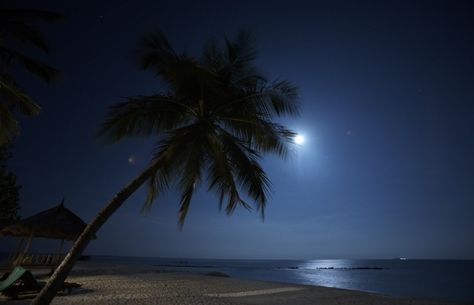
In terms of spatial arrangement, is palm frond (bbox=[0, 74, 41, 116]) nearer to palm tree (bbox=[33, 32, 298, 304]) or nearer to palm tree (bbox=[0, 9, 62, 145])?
palm tree (bbox=[0, 9, 62, 145])

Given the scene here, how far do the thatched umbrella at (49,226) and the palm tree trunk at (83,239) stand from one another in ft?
33.6

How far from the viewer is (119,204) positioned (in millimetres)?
5172

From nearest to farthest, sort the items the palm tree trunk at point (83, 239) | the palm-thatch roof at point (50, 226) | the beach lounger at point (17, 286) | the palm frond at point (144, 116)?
the palm tree trunk at point (83, 239)
the palm frond at point (144, 116)
the beach lounger at point (17, 286)
the palm-thatch roof at point (50, 226)

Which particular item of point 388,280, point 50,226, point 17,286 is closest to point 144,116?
point 17,286

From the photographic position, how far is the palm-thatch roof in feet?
42.3

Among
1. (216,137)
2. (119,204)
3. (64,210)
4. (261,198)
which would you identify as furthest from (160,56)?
(64,210)

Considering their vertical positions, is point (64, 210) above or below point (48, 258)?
above

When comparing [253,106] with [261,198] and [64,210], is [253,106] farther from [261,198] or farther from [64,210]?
[64,210]

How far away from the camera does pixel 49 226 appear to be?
13.2 m

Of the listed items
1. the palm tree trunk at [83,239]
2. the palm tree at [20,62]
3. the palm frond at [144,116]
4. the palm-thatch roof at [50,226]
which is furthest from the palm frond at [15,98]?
the palm-thatch roof at [50,226]

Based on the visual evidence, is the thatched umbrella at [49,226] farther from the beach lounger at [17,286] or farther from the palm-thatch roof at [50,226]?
the beach lounger at [17,286]

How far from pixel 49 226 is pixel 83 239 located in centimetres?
1052

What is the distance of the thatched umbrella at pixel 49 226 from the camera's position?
1291 cm

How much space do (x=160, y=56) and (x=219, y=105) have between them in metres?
1.69
